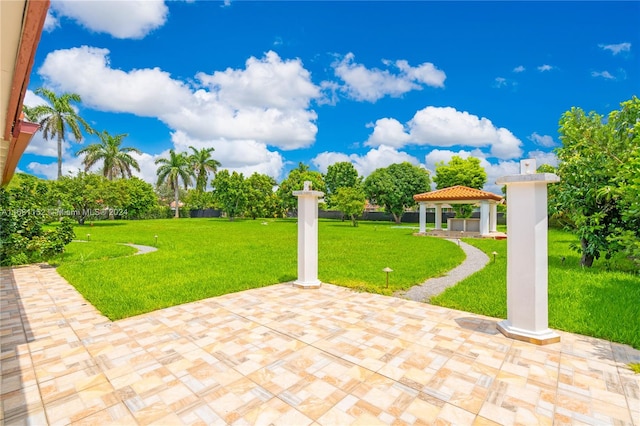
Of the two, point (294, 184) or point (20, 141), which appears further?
point (294, 184)

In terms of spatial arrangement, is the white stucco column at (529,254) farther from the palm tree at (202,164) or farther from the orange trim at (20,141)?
the palm tree at (202,164)

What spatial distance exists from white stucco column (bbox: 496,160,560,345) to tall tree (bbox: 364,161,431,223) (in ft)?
99.6

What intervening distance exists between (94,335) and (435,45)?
14478 millimetres

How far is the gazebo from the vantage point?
19.3 m

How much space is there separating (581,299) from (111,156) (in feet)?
134

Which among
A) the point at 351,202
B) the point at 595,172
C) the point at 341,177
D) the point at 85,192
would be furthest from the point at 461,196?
the point at 85,192

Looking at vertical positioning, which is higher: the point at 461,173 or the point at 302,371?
the point at 461,173

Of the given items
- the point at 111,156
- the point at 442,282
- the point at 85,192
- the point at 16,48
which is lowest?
the point at 442,282

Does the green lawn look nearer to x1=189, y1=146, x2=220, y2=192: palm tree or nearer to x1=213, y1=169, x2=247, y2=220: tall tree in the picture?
x1=213, y1=169, x2=247, y2=220: tall tree

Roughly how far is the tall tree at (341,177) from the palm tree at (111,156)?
79.9 feet

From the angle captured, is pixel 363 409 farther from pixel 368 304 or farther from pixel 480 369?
pixel 368 304

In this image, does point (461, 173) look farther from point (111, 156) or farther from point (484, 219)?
point (111, 156)

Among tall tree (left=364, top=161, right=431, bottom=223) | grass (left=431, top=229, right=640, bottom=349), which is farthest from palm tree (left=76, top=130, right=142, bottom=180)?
grass (left=431, top=229, right=640, bottom=349)

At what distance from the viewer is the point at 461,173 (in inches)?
Result: 1501
